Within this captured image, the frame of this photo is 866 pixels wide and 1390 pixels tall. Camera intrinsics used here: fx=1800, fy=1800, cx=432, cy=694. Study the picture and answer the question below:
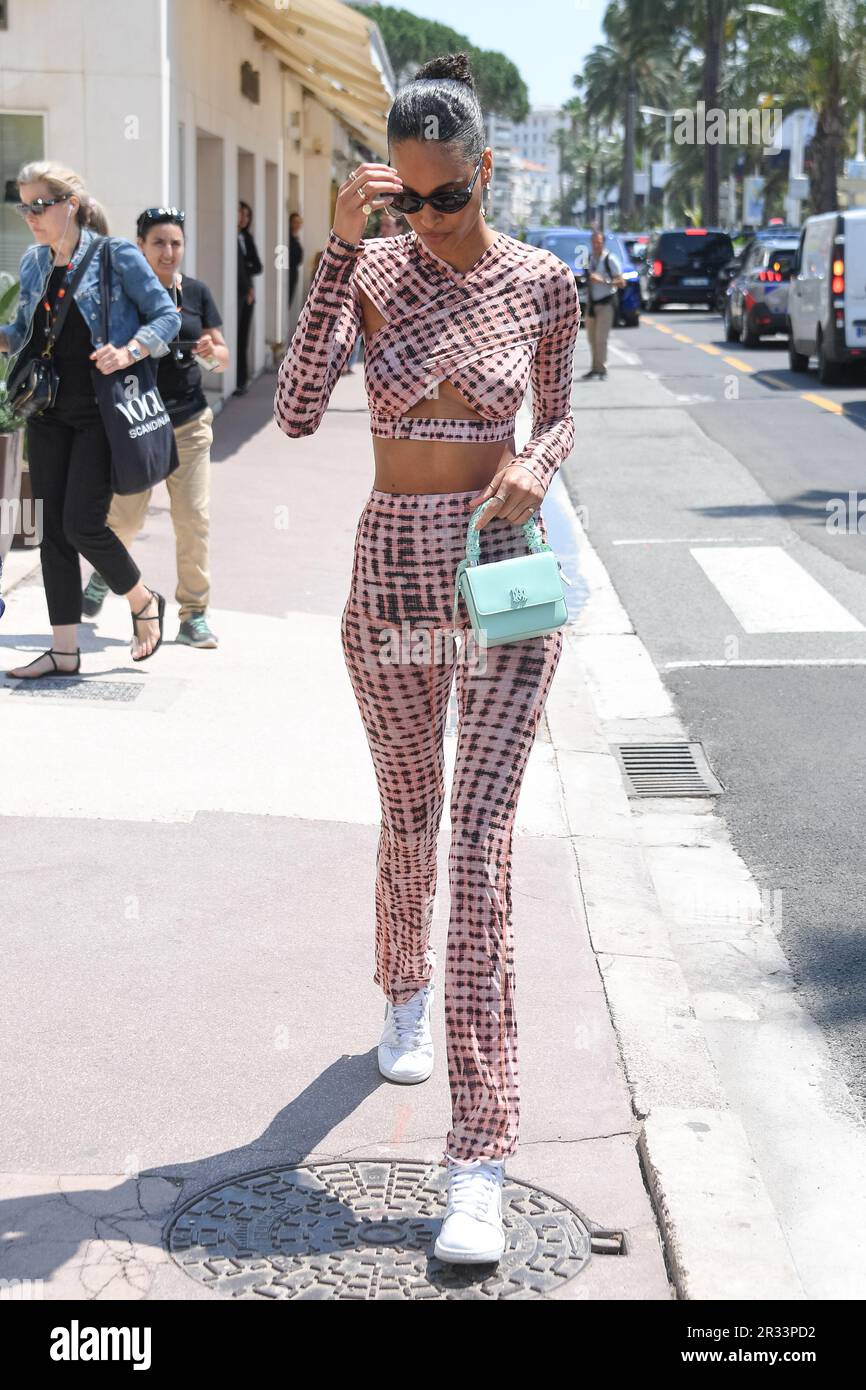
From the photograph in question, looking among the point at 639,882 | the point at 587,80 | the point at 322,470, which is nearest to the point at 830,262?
the point at 322,470

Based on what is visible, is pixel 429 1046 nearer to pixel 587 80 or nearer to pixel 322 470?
pixel 322 470

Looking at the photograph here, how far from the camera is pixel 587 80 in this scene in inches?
4599

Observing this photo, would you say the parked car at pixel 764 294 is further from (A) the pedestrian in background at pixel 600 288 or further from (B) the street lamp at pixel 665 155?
(B) the street lamp at pixel 665 155

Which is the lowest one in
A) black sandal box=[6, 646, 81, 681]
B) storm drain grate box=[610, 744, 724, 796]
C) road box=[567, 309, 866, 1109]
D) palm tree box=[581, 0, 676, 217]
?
storm drain grate box=[610, 744, 724, 796]

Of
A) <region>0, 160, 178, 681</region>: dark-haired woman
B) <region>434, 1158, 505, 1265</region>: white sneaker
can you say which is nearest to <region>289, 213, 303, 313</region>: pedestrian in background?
<region>0, 160, 178, 681</region>: dark-haired woman

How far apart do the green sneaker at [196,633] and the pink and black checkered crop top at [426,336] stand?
481 cm

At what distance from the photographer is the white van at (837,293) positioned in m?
22.2

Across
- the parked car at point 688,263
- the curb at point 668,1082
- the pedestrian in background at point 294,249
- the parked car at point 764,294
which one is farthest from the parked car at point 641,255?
the curb at point 668,1082

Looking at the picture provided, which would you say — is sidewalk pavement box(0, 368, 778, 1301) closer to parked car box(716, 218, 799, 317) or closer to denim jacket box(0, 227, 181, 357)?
denim jacket box(0, 227, 181, 357)

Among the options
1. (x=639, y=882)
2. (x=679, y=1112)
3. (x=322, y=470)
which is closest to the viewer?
(x=679, y=1112)

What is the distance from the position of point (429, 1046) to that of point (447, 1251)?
0.93 m

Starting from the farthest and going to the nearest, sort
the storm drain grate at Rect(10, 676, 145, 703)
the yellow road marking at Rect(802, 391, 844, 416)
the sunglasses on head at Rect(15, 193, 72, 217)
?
the yellow road marking at Rect(802, 391, 844, 416) → the storm drain grate at Rect(10, 676, 145, 703) → the sunglasses on head at Rect(15, 193, 72, 217)

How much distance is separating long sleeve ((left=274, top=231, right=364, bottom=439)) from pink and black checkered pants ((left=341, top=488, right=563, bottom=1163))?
220 millimetres

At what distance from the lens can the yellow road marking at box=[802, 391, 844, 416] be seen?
19.8 metres
